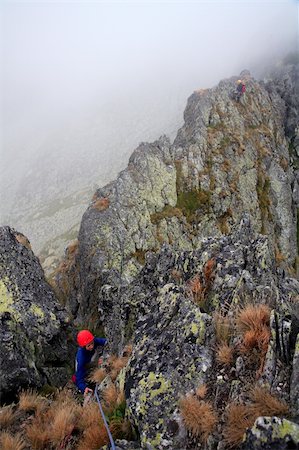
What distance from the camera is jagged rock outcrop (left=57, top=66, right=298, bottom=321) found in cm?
3181

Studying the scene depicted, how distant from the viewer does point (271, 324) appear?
9180mm

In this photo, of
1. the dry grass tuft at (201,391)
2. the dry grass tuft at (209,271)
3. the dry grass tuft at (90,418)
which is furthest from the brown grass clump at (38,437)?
the dry grass tuft at (209,271)

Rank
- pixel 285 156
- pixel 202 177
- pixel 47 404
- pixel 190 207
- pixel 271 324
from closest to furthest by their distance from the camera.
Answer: pixel 271 324, pixel 47 404, pixel 190 207, pixel 202 177, pixel 285 156

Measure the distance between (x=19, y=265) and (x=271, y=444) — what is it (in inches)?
694

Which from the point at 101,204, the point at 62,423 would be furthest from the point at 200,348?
the point at 101,204

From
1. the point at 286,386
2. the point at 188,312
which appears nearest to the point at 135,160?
the point at 188,312

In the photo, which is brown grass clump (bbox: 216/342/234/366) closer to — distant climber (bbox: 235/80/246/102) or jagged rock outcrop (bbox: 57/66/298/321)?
jagged rock outcrop (bbox: 57/66/298/321)

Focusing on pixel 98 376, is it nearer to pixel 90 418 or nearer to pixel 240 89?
pixel 90 418

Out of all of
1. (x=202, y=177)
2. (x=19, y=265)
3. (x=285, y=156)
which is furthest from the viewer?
(x=285, y=156)

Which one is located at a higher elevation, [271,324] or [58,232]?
[271,324]

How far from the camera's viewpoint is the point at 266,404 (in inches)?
301

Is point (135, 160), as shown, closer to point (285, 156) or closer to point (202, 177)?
point (202, 177)

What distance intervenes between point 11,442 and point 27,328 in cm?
859

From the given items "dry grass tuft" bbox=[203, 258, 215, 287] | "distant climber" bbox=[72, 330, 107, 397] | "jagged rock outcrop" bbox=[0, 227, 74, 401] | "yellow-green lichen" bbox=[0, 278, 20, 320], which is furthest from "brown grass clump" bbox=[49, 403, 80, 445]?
"yellow-green lichen" bbox=[0, 278, 20, 320]
